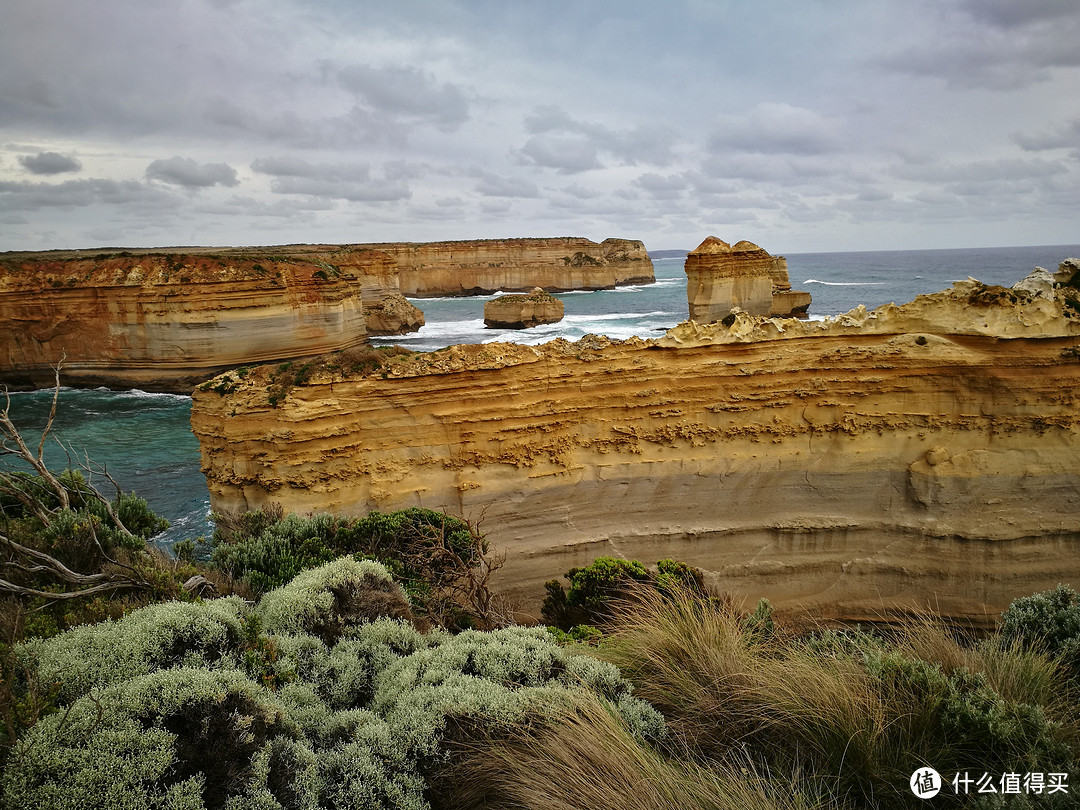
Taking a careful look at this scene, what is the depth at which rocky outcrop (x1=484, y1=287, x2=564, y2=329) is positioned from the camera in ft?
171

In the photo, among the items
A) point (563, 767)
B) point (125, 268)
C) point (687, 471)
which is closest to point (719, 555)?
point (687, 471)

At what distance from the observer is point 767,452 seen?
1241 cm

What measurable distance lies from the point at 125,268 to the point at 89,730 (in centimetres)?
3575

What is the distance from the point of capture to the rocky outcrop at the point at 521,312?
52062 millimetres

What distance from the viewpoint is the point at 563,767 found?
3314 mm

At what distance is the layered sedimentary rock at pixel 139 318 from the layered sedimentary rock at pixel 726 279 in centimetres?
2307

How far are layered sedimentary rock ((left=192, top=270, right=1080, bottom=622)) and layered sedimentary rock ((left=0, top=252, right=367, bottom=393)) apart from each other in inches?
912

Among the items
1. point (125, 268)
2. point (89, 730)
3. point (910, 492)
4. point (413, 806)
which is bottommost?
point (910, 492)

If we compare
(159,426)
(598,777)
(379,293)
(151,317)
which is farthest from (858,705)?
(379,293)

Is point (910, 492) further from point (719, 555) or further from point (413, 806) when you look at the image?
point (413, 806)

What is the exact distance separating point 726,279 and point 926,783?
1288 inches

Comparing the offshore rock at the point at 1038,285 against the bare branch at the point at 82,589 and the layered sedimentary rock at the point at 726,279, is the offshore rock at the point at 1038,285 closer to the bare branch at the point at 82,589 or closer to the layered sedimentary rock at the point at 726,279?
the bare branch at the point at 82,589

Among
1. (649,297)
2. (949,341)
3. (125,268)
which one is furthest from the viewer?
(649,297)

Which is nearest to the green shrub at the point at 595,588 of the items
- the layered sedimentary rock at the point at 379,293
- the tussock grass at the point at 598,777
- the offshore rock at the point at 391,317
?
the tussock grass at the point at 598,777
